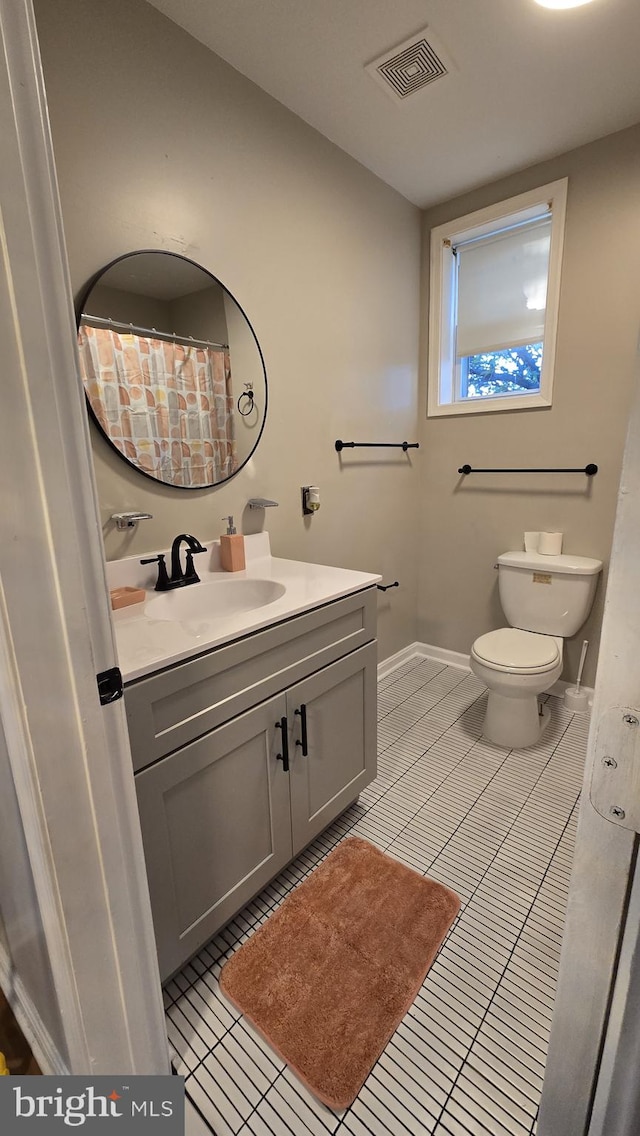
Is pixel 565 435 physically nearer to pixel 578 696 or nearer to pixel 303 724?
pixel 578 696

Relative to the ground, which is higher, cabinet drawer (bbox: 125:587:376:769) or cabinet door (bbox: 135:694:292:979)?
cabinet drawer (bbox: 125:587:376:769)

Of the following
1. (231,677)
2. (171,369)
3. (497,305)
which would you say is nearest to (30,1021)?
(231,677)

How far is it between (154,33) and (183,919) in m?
2.32

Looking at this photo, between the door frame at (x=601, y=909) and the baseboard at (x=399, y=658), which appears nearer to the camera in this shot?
the door frame at (x=601, y=909)

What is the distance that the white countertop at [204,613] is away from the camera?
99 cm

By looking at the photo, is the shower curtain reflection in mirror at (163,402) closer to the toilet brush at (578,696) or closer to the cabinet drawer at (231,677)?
the cabinet drawer at (231,677)

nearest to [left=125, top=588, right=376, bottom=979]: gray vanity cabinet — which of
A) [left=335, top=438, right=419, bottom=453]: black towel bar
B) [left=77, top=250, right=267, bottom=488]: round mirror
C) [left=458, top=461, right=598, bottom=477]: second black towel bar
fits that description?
[left=77, top=250, right=267, bottom=488]: round mirror

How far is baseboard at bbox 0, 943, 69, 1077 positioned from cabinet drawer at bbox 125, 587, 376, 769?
0.59 meters

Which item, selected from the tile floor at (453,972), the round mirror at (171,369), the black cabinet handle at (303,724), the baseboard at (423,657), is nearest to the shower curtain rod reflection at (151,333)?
the round mirror at (171,369)

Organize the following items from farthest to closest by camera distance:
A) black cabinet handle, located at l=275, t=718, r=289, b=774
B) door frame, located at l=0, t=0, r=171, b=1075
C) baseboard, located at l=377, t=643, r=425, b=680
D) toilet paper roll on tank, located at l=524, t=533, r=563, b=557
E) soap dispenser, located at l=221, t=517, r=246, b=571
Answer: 1. baseboard, located at l=377, t=643, r=425, b=680
2. toilet paper roll on tank, located at l=524, t=533, r=563, b=557
3. soap dispenser, located at l=221, t=517, r=246, b=571
4. black cabinet handle, located at l=275, t=718, r=289, b=774
5. door frame, located at l=0, t=0, r=171, b=1075

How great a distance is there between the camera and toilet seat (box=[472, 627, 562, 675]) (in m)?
1.90

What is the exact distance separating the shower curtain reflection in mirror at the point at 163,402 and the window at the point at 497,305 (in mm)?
1430

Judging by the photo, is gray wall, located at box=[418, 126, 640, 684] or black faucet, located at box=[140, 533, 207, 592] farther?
gray wall, located at box=[418, 126, 640, 684]

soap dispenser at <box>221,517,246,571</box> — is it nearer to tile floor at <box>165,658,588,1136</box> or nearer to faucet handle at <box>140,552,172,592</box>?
faucet handle at <box>140,552,172,592</box>
